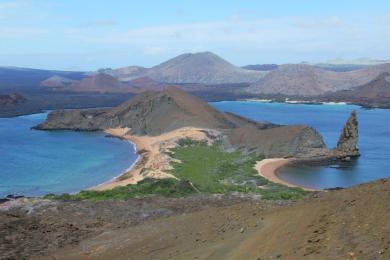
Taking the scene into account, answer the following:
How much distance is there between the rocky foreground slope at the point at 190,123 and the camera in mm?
74500

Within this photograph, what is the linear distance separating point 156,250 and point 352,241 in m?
10.2

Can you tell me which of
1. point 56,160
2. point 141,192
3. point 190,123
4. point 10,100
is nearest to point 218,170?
point 141,192

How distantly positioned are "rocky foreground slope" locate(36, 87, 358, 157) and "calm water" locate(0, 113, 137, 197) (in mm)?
6219

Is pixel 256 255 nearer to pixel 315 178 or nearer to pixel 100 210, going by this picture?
pixel 100 210

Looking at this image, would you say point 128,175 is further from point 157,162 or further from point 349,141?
point 349,141

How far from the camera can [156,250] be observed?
22469 millimetres

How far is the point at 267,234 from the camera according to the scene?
1848 cm

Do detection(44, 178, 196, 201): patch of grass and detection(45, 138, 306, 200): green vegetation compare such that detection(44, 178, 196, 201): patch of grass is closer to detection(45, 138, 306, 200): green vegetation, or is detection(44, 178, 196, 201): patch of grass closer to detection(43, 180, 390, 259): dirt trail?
detection(45, 138, 306, 200): green vegetation

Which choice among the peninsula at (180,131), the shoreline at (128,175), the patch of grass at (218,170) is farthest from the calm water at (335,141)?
the shoreline at (128,175)

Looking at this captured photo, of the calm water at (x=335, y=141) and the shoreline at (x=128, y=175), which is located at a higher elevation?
the calm water at (x=335, y=141)

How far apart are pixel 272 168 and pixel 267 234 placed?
46692 mm

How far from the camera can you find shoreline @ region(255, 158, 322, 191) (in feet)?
186

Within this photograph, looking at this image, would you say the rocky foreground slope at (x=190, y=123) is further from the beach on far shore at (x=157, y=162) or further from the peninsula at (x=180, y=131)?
the beach on far shore at (x=157, y=162)

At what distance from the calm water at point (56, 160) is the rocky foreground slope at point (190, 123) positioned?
6219 mm
